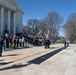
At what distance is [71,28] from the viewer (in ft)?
267

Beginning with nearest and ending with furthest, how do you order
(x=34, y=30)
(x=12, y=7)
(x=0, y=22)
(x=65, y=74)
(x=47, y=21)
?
(x=65, y=74) < (x=0, y=22) < (x=12, y=7) < (x=47, y=21) < (x=34, y=30)

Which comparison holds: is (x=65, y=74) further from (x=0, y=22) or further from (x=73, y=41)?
(x=73, y=41)

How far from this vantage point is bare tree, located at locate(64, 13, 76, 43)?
3162 inches

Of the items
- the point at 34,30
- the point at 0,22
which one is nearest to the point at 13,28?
the point at 0,22

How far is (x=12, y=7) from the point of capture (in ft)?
160

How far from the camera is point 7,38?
23594 millimetres

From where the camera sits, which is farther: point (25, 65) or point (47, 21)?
point (47, 21)

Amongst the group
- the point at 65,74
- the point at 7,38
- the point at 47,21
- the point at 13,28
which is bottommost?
the point at 65,74

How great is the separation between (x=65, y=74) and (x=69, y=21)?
72663 mm

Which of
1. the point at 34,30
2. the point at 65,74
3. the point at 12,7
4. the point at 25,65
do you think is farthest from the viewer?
the point at 34,30

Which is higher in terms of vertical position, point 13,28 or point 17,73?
point 13,28

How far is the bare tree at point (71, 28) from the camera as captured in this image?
263 ft

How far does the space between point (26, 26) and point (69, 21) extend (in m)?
32.9

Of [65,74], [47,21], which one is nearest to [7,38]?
[65,74]
